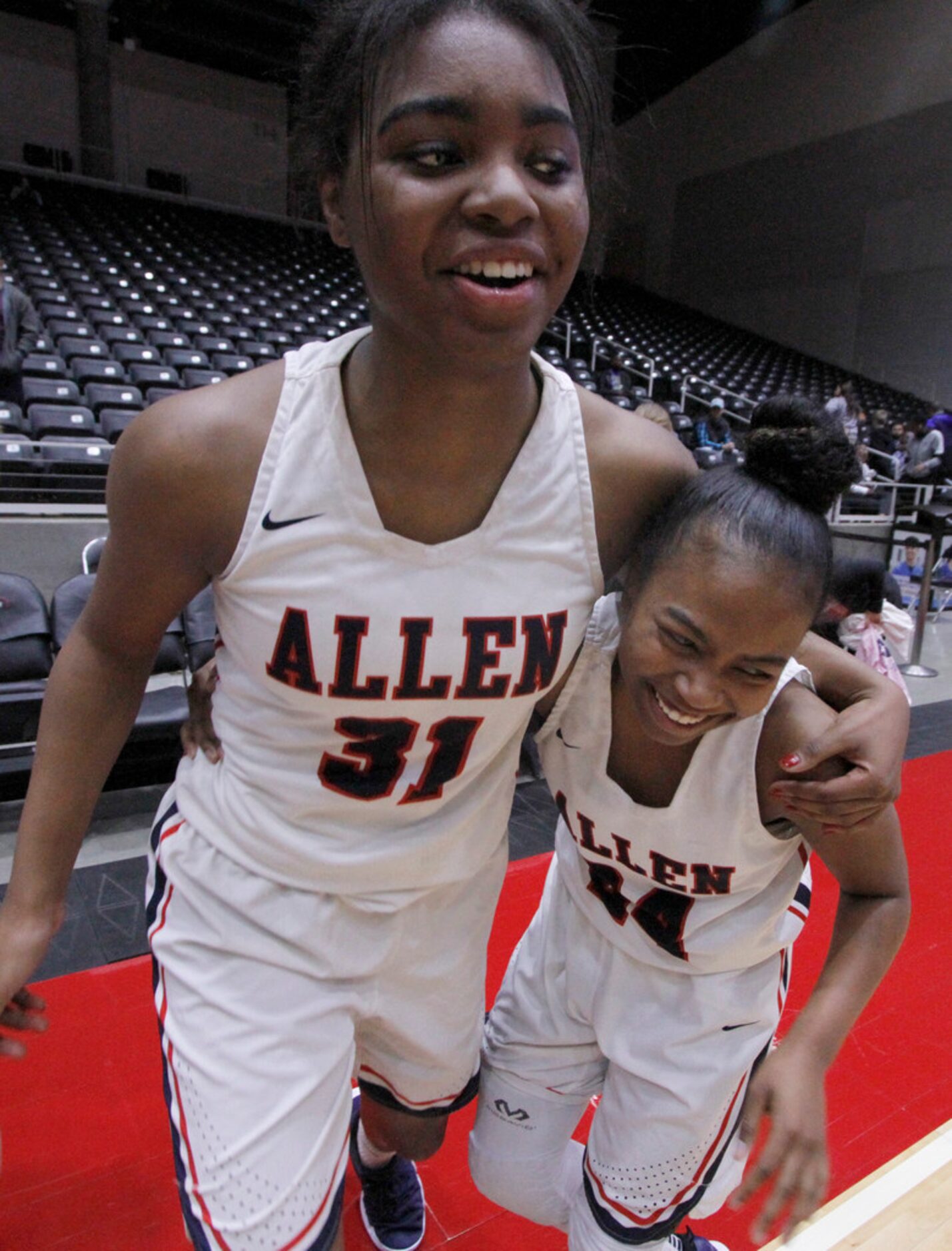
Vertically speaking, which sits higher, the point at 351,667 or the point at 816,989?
the point at 351,667

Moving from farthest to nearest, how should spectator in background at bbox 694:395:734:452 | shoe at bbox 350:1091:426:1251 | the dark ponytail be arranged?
spectator in background at bbox 694:395:734:452
shoe at bbox 350:1091:426:1251
the dark ponytail

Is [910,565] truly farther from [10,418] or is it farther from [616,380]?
[10,418]

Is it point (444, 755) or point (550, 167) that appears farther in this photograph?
point (444, 755)

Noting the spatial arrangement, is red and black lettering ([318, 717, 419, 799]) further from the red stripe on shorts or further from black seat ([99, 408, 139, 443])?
black seat ([99, 408, 139, 443])

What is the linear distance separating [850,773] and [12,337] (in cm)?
521

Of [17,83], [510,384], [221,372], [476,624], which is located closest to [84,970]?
[476,624]

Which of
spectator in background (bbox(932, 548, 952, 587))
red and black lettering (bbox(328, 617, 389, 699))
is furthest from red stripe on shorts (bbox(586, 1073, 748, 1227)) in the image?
spectator in background (bbox(932, 548, 952, 587))

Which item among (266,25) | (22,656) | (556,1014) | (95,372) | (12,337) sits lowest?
(22,656)

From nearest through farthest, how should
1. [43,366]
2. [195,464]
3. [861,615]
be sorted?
[195,464] → [861,615] → [43,366]

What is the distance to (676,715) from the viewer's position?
100 cm

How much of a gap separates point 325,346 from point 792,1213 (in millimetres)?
1009

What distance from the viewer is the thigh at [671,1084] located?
111 centimetres

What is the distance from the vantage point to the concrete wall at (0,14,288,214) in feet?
41.6

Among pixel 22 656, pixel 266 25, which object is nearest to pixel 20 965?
pixel 22 656
